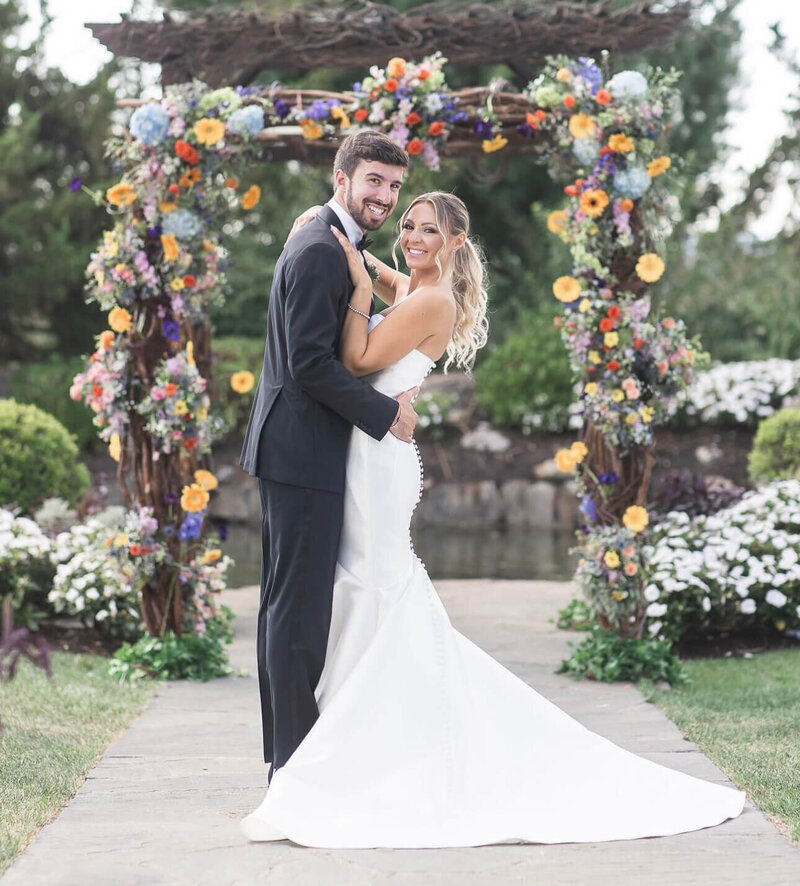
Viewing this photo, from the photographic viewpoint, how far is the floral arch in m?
5.05

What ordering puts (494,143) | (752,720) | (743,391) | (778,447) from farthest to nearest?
(743,391)
(778,447)
(494,143)
(752,720)

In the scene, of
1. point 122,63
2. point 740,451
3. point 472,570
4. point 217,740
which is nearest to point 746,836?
Answer: point 217,740

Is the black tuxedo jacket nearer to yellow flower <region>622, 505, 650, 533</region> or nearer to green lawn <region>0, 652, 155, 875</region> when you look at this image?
green lawn <region>0, 652, 155, 875</region>

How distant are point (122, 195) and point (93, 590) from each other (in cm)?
204

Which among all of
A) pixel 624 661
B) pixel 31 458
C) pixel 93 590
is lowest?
pixel 624 661

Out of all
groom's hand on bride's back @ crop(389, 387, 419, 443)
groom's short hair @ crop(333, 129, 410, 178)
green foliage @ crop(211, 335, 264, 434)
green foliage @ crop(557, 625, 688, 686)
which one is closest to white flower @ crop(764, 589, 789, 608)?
green foliage @ crop(557, 625, 688, 686)

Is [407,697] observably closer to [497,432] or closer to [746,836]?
[746,836]

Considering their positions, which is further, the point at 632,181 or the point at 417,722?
the point at 632,181

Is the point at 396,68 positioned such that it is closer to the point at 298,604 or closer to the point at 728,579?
the point at 298,604

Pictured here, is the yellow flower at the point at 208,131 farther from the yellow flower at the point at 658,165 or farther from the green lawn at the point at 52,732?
the green lawn at the point at 52,732

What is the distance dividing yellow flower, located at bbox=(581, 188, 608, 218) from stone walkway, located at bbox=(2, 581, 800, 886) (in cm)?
208

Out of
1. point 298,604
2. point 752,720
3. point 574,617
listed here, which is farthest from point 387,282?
point 574,617

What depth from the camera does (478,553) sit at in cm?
1048

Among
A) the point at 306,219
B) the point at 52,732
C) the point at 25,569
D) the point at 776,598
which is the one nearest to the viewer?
the point at 306,219
